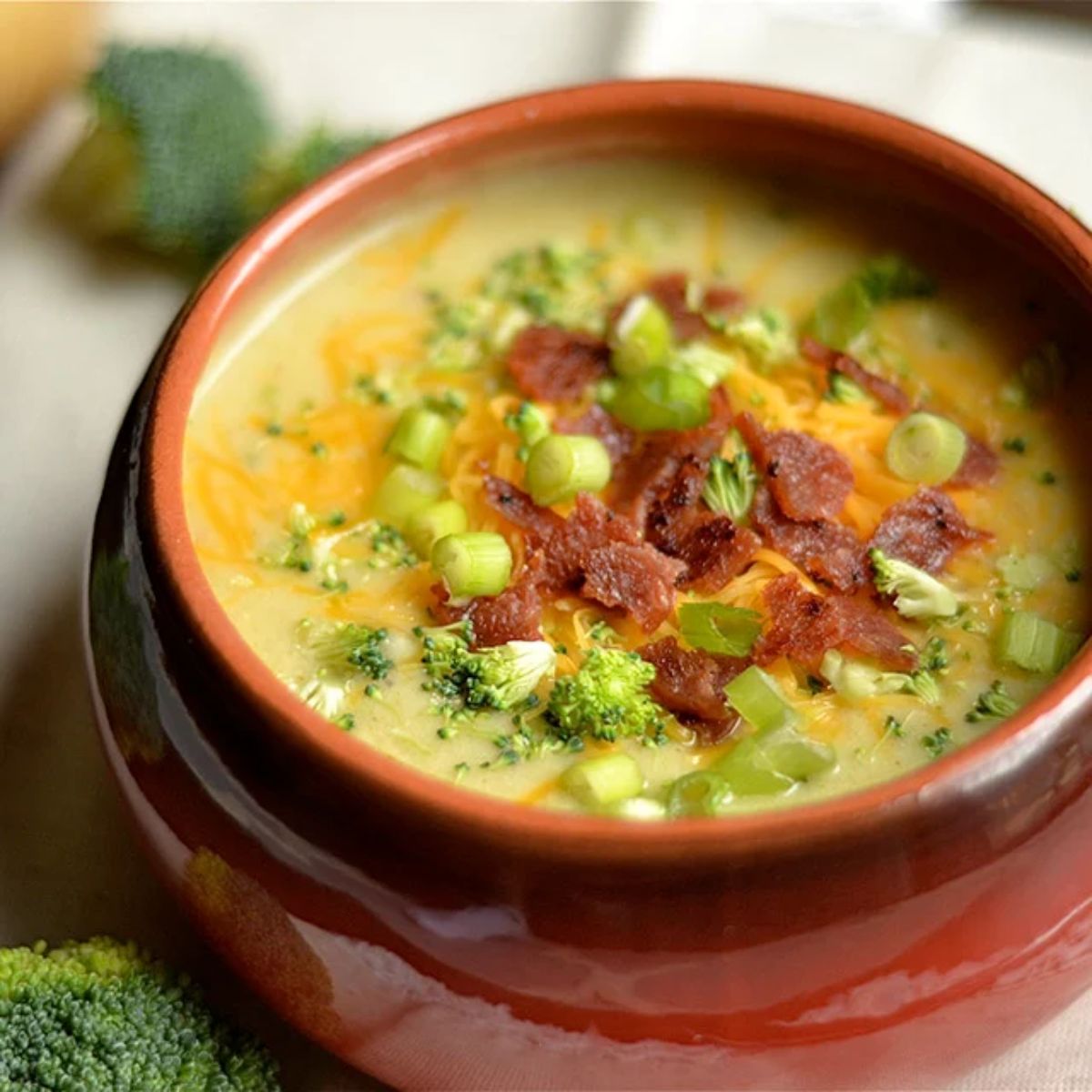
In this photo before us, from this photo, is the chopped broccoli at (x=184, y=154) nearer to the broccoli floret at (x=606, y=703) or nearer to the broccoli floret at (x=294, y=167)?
the broccoli floret at (x=294, y=167)

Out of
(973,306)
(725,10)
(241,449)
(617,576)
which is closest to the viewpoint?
(617,576)

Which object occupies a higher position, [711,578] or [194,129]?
[711,578]

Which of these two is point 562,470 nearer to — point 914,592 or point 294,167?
point 914,592

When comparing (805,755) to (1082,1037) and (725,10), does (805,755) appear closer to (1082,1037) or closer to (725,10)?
(1082,1037)

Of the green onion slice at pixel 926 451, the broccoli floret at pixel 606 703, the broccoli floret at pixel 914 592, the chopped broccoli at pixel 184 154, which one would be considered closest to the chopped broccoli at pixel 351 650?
the broccoli floret at pixel 606 703

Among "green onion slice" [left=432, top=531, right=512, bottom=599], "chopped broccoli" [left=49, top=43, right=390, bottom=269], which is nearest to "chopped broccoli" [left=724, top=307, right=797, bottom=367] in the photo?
"green onion slice" [left=432, top=531, right=512, bottom=599]

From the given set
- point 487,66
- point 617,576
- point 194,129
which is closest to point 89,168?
point 194,129
